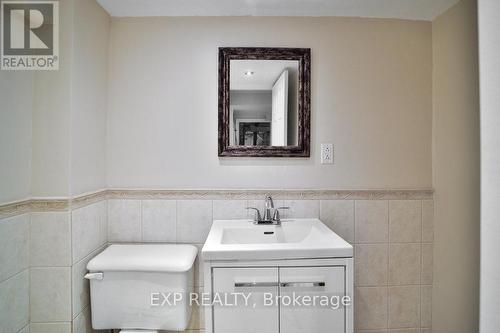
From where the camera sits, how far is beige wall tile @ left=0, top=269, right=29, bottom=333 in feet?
3.72

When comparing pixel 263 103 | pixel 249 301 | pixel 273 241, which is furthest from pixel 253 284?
pixel 263 103

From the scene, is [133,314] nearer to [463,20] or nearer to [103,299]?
[103,299]

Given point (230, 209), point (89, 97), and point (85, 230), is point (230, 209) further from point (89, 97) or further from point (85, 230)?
point (89, 97)

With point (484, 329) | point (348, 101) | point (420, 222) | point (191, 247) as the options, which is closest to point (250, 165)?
point (191, 247)

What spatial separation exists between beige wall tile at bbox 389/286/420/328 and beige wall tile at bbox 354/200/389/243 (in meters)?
0.33

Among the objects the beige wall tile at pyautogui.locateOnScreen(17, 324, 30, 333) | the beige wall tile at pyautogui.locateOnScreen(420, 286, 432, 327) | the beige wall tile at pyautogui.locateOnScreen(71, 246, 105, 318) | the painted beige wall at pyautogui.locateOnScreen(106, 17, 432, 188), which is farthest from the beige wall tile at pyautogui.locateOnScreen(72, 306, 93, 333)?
the beige wall tile at pyautogui.locateOnScreen(420, 286, 432, 327)

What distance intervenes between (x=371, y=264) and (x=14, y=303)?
71.5 inches

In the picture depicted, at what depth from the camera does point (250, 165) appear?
5.31 ft

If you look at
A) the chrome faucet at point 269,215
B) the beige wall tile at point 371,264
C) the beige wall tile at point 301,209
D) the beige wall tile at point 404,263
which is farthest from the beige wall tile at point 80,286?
the beige wall tile at point 404,263

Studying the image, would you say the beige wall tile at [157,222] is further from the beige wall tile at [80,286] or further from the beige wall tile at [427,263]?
the beige wall tile at [427,263]

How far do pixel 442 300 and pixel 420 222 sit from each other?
45cm

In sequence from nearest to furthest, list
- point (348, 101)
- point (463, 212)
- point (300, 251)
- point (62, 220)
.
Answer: point (300, 251) → point (62, 220) → point (463, 212) → point (348, 101)

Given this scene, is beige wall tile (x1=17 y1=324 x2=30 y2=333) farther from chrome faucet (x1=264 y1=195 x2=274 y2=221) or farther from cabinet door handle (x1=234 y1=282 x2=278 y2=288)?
chrome faucet (x1=264 y1=195 x2=274 y2=221)

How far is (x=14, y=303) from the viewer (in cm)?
118
